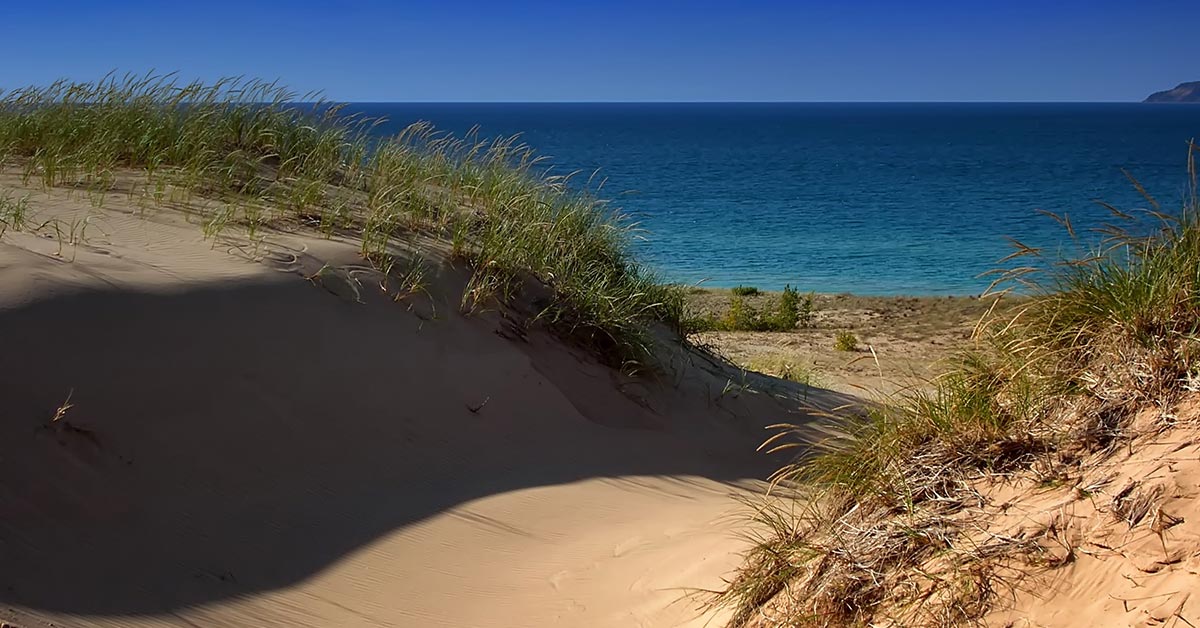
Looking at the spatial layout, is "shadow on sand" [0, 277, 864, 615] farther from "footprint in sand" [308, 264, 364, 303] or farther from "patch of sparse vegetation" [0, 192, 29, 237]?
"patch of sparse vegetation" [0, 192, 29, 237]

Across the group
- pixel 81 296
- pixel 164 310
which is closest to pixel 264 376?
pixel 164 310

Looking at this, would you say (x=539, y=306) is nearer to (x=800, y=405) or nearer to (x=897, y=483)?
(x=800, y=405)

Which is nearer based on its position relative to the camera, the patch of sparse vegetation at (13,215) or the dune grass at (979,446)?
the dune grass at (979,446)

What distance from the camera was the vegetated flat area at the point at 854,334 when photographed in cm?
1234

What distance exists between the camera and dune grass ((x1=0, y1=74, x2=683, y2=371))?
8219 mm

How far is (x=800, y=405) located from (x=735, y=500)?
128 inches

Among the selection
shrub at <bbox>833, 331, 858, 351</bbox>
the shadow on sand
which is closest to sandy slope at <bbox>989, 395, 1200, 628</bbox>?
the shadow on sand

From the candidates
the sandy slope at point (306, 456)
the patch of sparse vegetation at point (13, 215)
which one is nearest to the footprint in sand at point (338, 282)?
the sandy slope at point (306, 456)

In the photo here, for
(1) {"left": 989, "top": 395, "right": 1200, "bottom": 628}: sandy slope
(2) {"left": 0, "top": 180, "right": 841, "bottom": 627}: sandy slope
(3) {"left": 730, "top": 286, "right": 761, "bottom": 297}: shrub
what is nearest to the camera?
(1) {"left": 989, "top": 395, "right": 1200, "bottom": 628}: sandy slope

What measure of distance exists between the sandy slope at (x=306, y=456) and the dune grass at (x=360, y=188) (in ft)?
1.38

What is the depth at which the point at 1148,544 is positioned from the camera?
298cm

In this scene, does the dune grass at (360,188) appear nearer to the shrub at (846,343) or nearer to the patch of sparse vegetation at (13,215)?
the patch of sparse vegetation at (13,215)

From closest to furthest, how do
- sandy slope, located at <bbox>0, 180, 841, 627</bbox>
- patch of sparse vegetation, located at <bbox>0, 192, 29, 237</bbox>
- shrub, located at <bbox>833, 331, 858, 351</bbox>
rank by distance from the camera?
sandy slope, located at <bbox>0, 180, 841, 627</bbox>
patch of sparse vegetation, located at <bbox>0, 192, 29, 237</bbox>
shrub, located at <bbox>833, 331, 858, 351</bbox>

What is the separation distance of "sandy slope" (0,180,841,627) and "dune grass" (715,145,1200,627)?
2.30 feet
